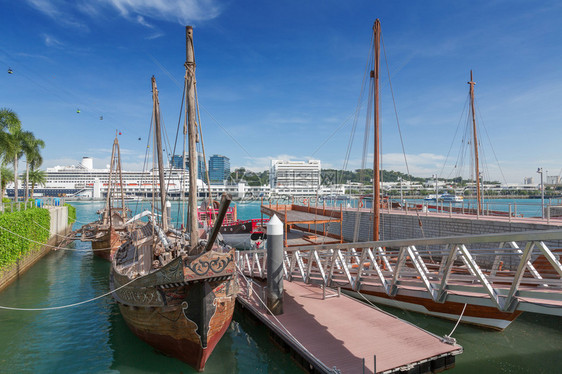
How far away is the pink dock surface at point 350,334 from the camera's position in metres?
7.46

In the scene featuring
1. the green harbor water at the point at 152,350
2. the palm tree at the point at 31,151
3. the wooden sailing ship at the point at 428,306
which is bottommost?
the green harbor water at the point at 152,350

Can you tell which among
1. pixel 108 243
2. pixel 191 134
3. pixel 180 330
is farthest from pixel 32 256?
pixel 191 134

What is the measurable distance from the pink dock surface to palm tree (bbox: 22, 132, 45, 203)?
42.7m

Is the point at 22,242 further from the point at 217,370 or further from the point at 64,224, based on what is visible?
the point at 64,224

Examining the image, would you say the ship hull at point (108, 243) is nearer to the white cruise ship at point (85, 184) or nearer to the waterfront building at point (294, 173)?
the white cruise ship at point (85, 184)

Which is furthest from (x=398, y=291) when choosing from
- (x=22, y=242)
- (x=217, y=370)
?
(x=22, y=242)

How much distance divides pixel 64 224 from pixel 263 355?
3808 cm

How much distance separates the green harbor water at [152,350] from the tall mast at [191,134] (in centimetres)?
418

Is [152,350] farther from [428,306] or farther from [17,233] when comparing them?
[17,233]

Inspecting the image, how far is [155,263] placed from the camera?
1142 centimetres

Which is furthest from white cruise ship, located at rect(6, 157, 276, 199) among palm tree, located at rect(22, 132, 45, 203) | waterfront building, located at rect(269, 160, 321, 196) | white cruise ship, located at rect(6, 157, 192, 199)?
palm tree, located at rect(22, 132, 45, 203)

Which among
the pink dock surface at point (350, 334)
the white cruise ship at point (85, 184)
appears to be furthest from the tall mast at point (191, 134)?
the white cruise ship at point (85, 184)

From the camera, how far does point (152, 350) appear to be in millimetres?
10305

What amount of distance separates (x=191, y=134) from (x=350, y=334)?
291 inches
